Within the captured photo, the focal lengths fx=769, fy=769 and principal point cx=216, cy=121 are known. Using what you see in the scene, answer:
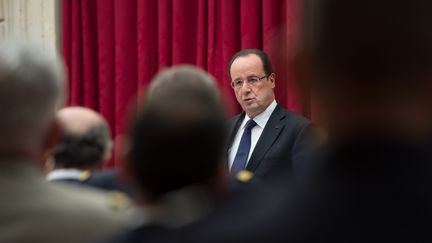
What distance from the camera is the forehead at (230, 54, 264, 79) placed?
4297 millimetres

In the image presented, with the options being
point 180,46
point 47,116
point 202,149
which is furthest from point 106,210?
point 180,46

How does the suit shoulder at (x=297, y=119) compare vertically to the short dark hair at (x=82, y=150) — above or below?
above

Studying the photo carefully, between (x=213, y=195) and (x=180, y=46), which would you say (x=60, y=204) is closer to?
(x=213, y=195)

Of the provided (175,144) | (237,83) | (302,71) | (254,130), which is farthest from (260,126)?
(302,71)

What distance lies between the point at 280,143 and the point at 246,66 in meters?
0.74

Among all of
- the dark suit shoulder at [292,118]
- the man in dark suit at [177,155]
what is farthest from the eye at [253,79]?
the man in dark suit at [177,155]

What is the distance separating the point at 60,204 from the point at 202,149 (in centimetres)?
50

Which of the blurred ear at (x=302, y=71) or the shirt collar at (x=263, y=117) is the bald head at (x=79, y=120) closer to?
the blurred ear at (x=302, y=71)

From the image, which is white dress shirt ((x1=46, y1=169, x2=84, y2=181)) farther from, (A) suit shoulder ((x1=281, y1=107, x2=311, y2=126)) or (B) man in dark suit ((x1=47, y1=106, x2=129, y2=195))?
(A) suit shoulder ((x1=281, y1=107, x2=311, y2=126))

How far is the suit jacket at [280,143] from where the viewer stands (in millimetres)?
3609

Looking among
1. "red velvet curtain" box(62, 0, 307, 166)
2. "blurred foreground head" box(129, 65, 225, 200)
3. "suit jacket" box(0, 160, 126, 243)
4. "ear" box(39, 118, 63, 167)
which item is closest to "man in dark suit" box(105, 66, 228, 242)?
"blurred foreground head" box(129, 65, 225, 200)

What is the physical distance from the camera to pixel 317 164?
2.20ft

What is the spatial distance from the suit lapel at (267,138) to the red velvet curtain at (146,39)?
0.97 metres

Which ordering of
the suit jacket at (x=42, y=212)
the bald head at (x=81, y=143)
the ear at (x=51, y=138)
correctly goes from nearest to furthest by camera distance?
the suit jacket at (x=42, y=212)
the ear at (x=51, y=138)
the bald head at (x=81, y=143)
